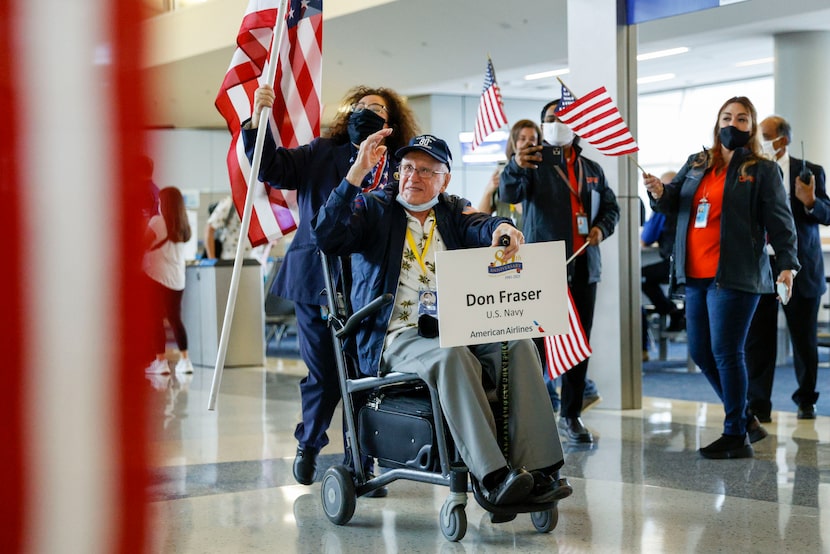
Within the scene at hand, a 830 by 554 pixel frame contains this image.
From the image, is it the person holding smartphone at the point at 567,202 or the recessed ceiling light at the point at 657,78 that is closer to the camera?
the person holding smartphone at the point at 567,202

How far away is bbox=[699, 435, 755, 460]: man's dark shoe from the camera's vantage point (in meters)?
A: 5.00

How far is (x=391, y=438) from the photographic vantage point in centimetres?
351

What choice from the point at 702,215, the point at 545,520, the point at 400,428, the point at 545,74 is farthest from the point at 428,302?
the point at 545,74

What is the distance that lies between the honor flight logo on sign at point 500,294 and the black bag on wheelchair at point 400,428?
280mm

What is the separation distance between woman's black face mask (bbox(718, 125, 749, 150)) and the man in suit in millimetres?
1293

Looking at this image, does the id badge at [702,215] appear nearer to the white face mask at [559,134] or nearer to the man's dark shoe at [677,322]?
the white face mask at [559,134]

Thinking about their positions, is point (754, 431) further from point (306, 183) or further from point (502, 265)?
point (306, 183)

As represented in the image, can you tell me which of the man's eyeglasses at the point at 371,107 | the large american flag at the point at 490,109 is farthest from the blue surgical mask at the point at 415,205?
the large american flag at the point at 490,109

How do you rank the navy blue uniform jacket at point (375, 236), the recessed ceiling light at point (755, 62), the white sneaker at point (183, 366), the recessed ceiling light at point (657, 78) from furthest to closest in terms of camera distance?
the recessed ceiling light at point (657, 78)
the recessed ceiling light at point (755, 62)
the white sneaker at point (183, 366)
the navy blue uniform jacket at point (375, 236)

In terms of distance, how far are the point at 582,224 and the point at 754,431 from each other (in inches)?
55.7

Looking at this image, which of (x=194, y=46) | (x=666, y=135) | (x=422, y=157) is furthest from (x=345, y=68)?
(x=422, y=157)

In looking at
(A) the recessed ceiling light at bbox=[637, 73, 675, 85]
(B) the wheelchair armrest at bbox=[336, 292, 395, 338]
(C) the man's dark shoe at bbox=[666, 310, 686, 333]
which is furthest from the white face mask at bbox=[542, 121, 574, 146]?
(A) the recessed ceiling light at bbox=[637, 73, 675, 85]

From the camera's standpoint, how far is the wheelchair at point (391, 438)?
335cm

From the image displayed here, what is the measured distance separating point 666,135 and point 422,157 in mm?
15307
